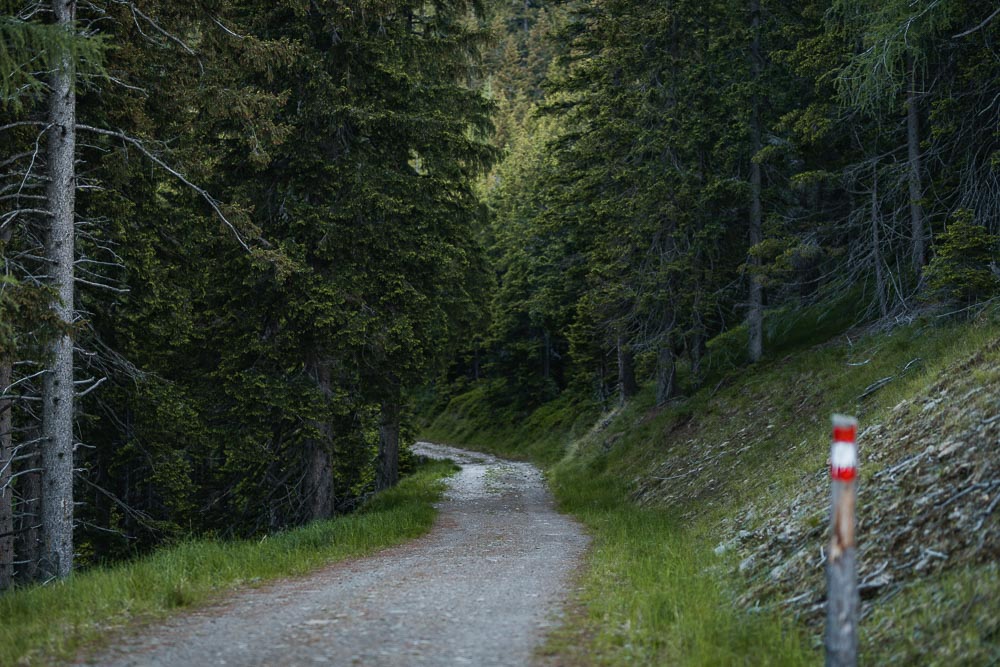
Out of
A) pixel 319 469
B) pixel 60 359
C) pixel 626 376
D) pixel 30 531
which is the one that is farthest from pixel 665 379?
pixel 60 359

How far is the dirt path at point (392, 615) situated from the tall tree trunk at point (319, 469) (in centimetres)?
381

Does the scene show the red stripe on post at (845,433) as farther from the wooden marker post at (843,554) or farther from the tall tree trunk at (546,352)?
the tall tree trunk at (546,352)

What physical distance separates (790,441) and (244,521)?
A: 36.4 ft

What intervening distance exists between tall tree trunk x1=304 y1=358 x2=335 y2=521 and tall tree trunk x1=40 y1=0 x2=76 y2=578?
566 centimetres

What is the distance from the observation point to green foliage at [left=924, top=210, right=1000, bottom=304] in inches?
506

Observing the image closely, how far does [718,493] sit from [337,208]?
8867 millimetres

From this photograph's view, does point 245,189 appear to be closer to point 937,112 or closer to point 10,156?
point 10,156

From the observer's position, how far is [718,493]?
14352 mm

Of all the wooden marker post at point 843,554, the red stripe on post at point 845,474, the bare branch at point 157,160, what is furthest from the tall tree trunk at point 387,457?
the red stripe on post at point 845,474

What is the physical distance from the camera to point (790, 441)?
14508 mm

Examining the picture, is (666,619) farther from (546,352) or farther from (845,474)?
(546,352)

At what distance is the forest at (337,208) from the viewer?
11.0 metres

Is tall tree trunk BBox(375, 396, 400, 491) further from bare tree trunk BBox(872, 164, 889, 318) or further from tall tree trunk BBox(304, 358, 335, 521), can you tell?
bare tree trunk BBox(872, 164, 889, 318)

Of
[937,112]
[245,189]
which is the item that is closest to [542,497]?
[245,189]
